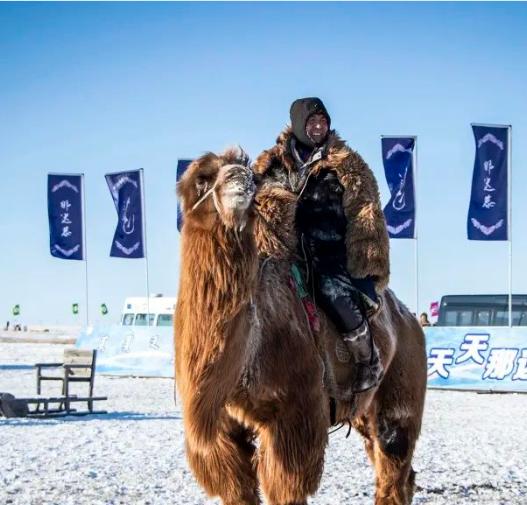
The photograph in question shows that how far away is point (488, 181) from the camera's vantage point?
2325 cm

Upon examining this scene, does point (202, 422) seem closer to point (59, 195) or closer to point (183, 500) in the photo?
point (183, 500)

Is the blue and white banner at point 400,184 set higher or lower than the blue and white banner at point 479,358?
higher

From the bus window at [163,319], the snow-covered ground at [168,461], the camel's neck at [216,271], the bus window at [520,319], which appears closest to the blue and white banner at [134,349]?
the snow-covered ground at [168,461]

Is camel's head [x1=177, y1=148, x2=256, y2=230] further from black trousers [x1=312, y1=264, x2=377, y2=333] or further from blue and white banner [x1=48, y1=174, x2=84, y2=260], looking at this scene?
blue and white banner [x1=48, y1=174, x2=84, y2=260]

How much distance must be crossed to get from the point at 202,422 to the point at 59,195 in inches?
994

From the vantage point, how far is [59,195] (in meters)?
29.3

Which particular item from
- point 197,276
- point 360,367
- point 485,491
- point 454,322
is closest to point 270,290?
point 197,276

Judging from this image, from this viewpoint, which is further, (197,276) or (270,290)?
(270,290)

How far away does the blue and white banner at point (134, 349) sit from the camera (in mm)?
25484

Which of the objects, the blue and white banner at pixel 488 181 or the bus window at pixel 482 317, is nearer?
the blue and white banner at pixel 488 181

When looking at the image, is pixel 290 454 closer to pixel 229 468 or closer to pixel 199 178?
pixel 229 468

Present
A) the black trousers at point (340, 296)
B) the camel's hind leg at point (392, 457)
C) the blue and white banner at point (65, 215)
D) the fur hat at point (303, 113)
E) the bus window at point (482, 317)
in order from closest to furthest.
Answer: the black trousers at point (340, 296)
the fur hat at point (303, 113)
the camel's hind leg at point (392, 457)
the blue and white banner at point (65, 215)
the bus window at point (482, 317)

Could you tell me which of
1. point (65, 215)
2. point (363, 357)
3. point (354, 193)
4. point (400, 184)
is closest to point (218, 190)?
point (354, 193)

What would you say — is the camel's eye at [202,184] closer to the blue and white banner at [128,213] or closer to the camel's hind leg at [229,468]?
the camel's hind leg at [229,468]
